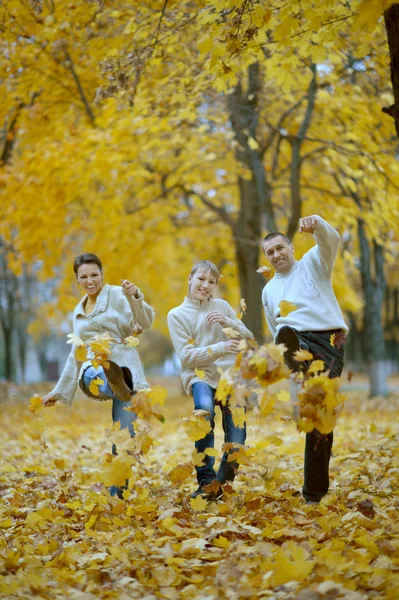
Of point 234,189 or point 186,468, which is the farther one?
point 234,189

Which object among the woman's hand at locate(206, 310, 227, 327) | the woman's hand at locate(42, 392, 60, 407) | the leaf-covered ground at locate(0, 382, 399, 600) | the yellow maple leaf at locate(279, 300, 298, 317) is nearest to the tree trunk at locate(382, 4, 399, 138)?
the yellow maple leaf at locate(279, 300, 298, 317)

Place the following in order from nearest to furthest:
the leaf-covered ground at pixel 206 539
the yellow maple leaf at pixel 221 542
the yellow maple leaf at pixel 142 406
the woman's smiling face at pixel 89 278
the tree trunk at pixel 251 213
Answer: the leaf-covered ground at pixel 206 539 → the yellow maple leaf at pixel 221 542 → the yellow maple leaf at pixel 142 406 → the woman's smiling face at pixel 89 278 → the tree trunk at pixel 251 213

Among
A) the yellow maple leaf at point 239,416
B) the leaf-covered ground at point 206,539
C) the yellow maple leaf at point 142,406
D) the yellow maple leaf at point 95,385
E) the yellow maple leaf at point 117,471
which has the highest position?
the yellow maple leaf at point 95,385

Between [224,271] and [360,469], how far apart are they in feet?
41.2

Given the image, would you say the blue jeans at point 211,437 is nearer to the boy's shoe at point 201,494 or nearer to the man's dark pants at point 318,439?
the boy's shoe at point 201,494

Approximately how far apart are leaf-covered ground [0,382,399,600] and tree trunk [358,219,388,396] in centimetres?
906

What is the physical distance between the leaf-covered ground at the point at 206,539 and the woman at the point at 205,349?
27 cm

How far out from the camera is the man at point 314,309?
4.01 metres

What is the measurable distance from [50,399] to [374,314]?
11.6 m

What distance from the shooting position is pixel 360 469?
554 centimetres

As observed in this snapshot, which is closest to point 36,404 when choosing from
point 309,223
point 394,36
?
point 309,223

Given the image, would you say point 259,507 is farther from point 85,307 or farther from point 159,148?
point 159,148

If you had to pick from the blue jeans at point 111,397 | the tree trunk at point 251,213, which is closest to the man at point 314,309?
the blue jeans at point 111,397

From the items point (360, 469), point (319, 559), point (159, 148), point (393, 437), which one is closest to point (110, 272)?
point (159, 148)
